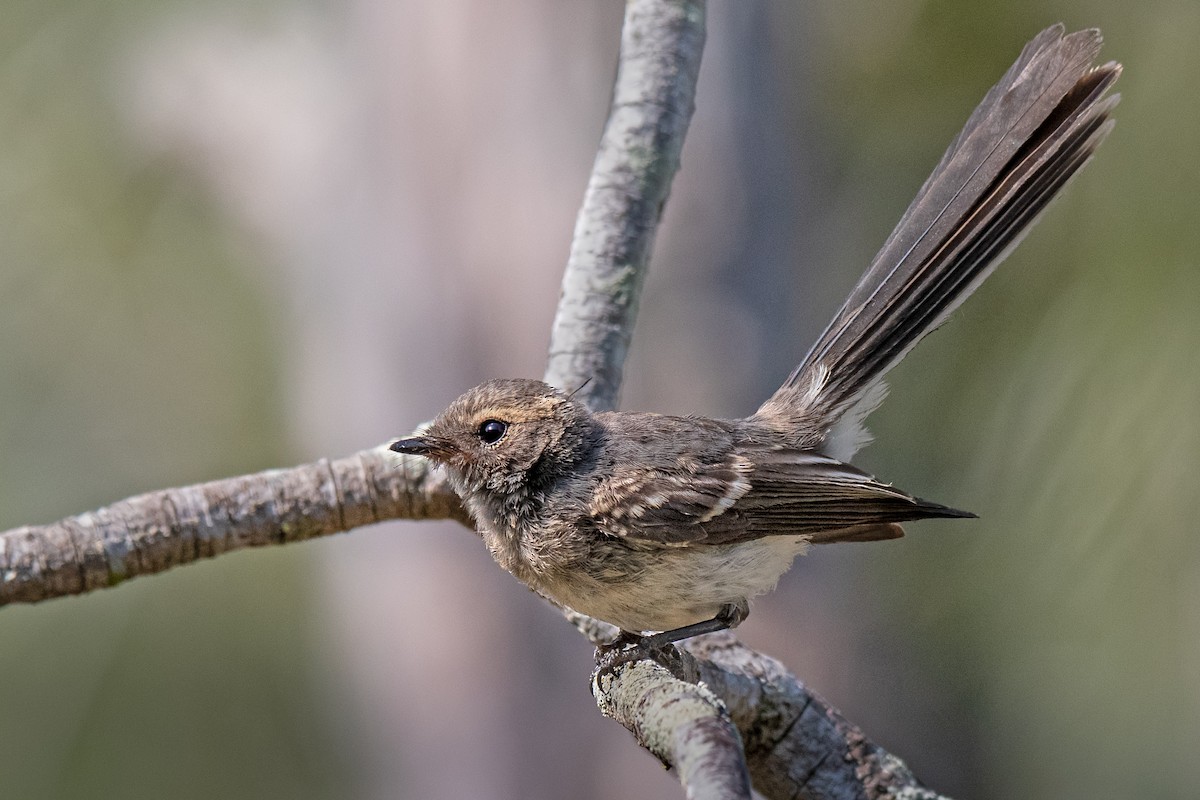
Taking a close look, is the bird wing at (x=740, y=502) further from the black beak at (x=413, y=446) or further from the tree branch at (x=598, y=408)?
the black beak at (x=413, y=446)

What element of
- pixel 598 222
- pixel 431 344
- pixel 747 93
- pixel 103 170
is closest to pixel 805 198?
pixel 747 93

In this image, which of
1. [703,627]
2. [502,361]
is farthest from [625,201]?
[502,361]

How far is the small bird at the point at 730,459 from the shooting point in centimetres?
309

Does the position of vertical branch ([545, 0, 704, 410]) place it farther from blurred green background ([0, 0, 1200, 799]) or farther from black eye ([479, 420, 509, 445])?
blurred green background ([0, 0, 1200, 799])

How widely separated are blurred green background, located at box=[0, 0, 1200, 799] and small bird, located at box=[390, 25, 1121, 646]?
2.19m

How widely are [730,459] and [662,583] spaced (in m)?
0.51

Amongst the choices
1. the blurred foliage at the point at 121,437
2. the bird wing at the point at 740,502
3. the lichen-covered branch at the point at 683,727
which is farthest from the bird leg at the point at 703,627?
the blurred foliage at the point at 121,437

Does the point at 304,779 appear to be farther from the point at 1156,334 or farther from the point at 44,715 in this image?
the point at 1156,334

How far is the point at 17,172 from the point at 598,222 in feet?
22.3

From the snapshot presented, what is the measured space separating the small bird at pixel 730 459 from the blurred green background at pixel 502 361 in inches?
86.1

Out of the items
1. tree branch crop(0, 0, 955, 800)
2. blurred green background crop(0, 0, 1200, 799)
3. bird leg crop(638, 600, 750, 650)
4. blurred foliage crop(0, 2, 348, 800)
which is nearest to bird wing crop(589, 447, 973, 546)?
bird leg crop(638, 600, 750, 650)

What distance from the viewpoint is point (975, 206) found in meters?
3.30

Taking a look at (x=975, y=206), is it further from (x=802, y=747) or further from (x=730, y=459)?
(x=802, y=747)

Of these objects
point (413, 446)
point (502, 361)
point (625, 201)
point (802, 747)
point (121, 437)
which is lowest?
point (121, 437)
